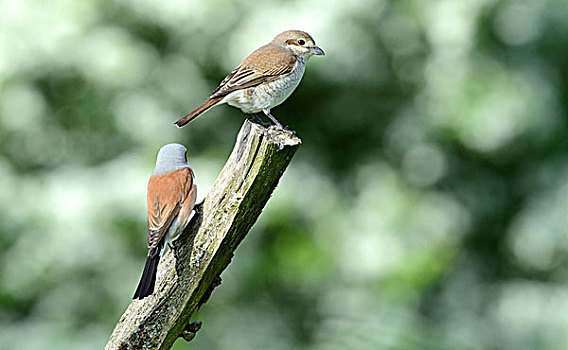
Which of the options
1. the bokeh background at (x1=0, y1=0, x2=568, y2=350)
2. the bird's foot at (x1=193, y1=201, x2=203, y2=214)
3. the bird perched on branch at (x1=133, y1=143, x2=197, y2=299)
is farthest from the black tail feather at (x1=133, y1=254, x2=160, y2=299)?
the bokeh background at (x1=0, y1=0, x2=568, y2=350)

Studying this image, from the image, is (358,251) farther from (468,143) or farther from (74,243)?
(74,243)

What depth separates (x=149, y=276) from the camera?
2586mm

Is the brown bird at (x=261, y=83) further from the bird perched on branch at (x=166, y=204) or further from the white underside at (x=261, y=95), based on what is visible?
the bird perched on branch at (x=166, y=204)

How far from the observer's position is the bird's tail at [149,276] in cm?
253

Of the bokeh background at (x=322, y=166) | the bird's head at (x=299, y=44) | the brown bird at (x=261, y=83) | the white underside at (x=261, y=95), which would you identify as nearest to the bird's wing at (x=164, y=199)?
the brown bird at (x=261, y=83)

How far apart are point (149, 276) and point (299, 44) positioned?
172 centimetres

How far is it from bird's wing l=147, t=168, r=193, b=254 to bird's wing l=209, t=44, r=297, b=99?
652mm

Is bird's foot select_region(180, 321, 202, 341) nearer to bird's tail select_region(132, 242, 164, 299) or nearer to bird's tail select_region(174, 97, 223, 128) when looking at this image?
bird's tail select_region(132, 242, 164, 299)

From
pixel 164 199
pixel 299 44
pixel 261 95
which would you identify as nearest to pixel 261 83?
pixel 261 95

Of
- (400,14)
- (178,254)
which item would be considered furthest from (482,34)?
(178,254)

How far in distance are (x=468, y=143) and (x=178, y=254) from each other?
16.2 feet

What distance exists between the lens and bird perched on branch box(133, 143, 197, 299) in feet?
8.66

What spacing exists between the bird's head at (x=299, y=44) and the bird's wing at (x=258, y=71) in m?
0.15

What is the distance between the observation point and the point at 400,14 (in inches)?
289
